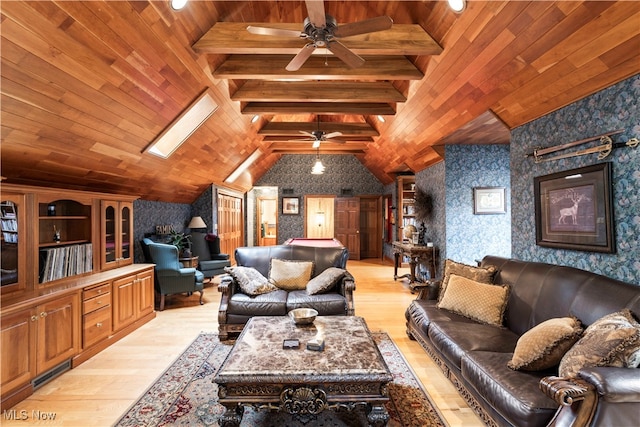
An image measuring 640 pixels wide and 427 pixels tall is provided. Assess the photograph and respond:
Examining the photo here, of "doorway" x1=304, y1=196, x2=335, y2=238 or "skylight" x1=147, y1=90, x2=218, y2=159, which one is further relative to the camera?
Result: "doorway" x1=304, y1=196, x2=335, y2=238

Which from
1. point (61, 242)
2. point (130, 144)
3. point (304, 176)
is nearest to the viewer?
point (61, 242)

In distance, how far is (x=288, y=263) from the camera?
390cm

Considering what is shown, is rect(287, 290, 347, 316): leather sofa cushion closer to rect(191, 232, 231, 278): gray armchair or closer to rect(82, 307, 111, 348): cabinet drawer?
rect(82, 307, 111, 348): cabinet drawer

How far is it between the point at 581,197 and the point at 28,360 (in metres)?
4.62

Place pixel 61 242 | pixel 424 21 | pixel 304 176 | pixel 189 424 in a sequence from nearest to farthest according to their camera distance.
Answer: pixel 189 424 → pixel 424 21 → pixel 61 242 → pixel 304 176

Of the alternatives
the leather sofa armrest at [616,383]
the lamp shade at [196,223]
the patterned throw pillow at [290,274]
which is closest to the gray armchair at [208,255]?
the lamp shade at [196,223]

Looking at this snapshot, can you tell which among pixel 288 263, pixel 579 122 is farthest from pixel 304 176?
pixel 579 122

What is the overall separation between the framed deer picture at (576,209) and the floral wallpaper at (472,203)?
2.04 metres

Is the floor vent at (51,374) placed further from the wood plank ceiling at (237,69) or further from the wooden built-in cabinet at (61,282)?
the wood plank ceiling at (237,69)

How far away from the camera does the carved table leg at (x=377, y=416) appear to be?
1.82 metres

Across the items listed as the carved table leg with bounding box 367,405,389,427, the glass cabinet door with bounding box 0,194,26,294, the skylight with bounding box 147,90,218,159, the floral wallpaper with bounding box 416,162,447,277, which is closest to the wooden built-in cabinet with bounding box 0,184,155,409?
the glass cabinet door with bounding box 0,194,26,294

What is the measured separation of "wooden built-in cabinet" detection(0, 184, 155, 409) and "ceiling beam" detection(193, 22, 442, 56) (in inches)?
81.0

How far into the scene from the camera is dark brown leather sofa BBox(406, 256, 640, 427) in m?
1.33

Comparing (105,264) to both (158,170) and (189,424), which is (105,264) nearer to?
(158,170)
